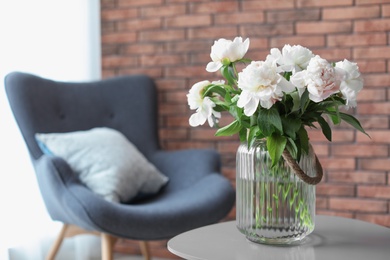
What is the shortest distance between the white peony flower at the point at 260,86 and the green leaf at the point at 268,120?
1.3 inches

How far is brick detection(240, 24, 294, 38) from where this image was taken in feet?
10.0

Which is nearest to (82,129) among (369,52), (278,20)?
(278,20)

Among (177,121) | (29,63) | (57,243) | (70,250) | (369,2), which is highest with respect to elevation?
(369,2)

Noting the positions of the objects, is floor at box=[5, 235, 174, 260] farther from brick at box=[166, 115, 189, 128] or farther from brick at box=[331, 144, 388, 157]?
brick at box=[331, 144, 388, 157]

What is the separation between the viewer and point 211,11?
3223 mm

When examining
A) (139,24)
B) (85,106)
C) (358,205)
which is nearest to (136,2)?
(139,24)

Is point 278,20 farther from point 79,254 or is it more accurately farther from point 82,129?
point 79,254

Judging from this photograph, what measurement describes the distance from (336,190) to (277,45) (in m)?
0.73

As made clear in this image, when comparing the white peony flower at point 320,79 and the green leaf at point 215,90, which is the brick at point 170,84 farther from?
the white peony flower at point 320,79

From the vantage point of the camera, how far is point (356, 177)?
2.98 meters

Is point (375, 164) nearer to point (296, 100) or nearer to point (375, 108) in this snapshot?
point (375, 108)

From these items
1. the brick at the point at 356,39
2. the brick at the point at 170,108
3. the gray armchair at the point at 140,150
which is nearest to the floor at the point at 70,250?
the gray armchair at the point at 140,150

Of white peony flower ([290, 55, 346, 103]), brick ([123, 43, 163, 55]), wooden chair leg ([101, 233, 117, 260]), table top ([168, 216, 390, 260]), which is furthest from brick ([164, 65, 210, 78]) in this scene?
white peony flower ([290, 55, 346, 103])

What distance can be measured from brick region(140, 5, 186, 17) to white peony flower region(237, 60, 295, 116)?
181 cm
